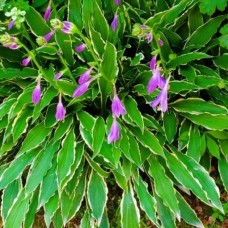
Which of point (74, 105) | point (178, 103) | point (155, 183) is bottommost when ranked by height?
point (155, 183)

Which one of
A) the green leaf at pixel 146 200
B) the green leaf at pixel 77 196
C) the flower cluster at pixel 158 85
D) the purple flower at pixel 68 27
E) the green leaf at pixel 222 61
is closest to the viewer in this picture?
the flower cluster at pixel 158 85

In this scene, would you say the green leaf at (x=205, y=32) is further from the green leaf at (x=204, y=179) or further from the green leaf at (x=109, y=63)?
the green leaf at (x=204, y=179)

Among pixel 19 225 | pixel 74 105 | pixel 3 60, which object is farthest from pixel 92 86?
pixel 19 225

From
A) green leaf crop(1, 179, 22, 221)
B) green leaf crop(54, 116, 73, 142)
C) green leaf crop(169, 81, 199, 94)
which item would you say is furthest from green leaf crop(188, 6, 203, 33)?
green leaf crop(1, 179, 22, 221)

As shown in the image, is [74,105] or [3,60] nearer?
[74,105]

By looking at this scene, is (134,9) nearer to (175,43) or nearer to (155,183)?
(175,43)

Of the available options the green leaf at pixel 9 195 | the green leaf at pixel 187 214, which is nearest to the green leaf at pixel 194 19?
the green leaf at pixel 187 214

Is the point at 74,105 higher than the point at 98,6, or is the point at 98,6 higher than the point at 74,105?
the point at 98,6
